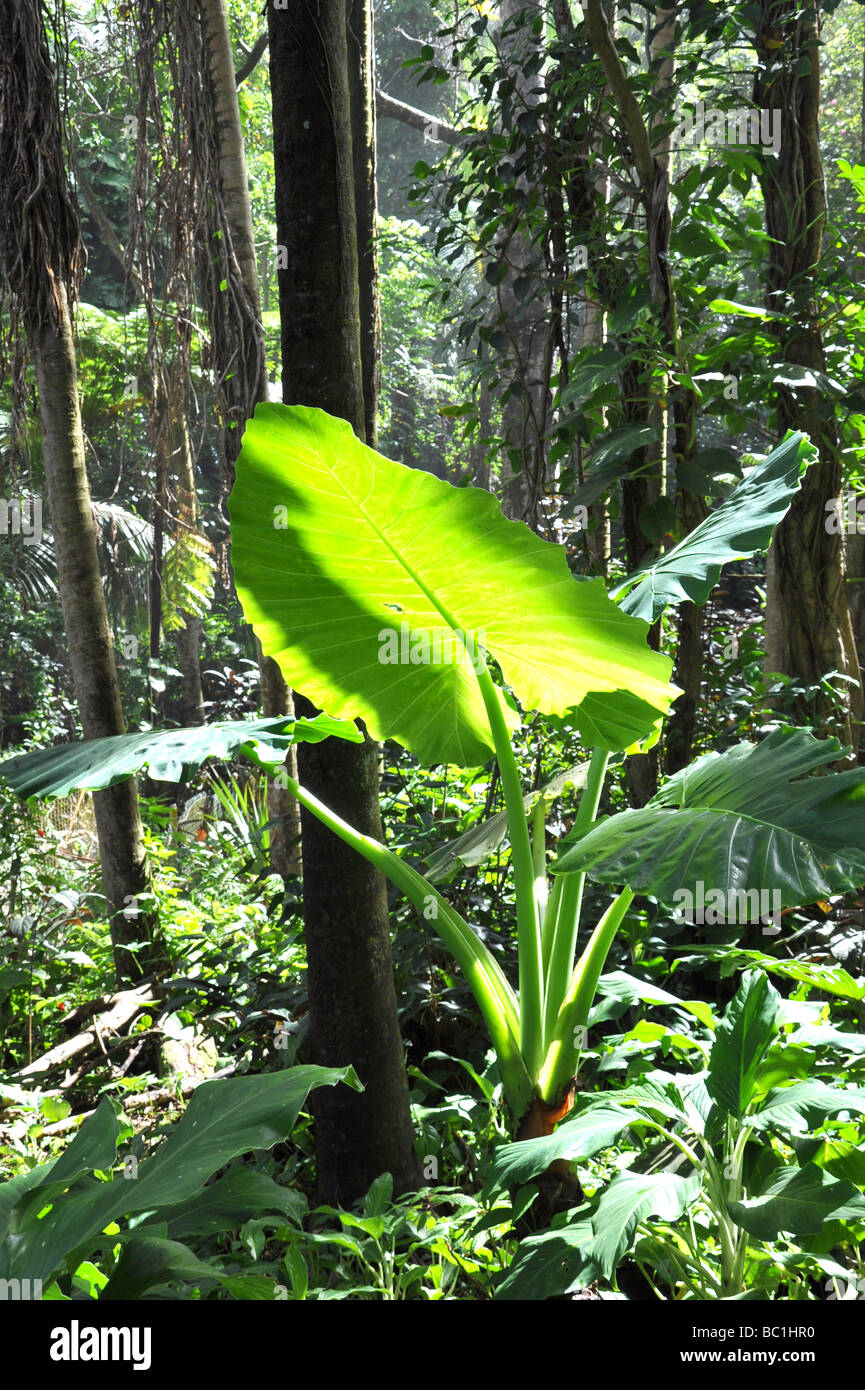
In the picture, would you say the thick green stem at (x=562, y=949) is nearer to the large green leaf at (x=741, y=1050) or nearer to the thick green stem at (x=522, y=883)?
the thick green stem at (x=522, y=883)

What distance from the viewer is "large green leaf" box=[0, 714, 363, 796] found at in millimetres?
1396

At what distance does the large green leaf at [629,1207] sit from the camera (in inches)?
43.3

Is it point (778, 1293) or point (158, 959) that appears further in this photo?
point (158, 959)

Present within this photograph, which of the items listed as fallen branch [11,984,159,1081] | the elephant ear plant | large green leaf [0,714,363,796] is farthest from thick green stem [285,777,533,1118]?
fallen branch [11,984,159,1081]

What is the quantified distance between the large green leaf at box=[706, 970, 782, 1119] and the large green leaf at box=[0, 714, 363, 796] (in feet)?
2.28

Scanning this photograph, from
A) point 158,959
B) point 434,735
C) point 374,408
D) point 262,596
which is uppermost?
point 374,408

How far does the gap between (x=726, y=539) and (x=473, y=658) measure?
1.61 ft

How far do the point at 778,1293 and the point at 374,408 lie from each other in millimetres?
1929

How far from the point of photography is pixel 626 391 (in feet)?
9.75

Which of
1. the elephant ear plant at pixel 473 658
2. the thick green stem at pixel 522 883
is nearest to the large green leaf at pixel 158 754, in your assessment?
the elephant ear plant at pixel 473 658

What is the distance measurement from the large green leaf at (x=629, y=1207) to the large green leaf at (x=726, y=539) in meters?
0.77

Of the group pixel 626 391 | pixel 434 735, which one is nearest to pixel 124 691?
pixel 626 391

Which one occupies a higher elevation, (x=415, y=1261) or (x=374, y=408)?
(x=374, y=408)
